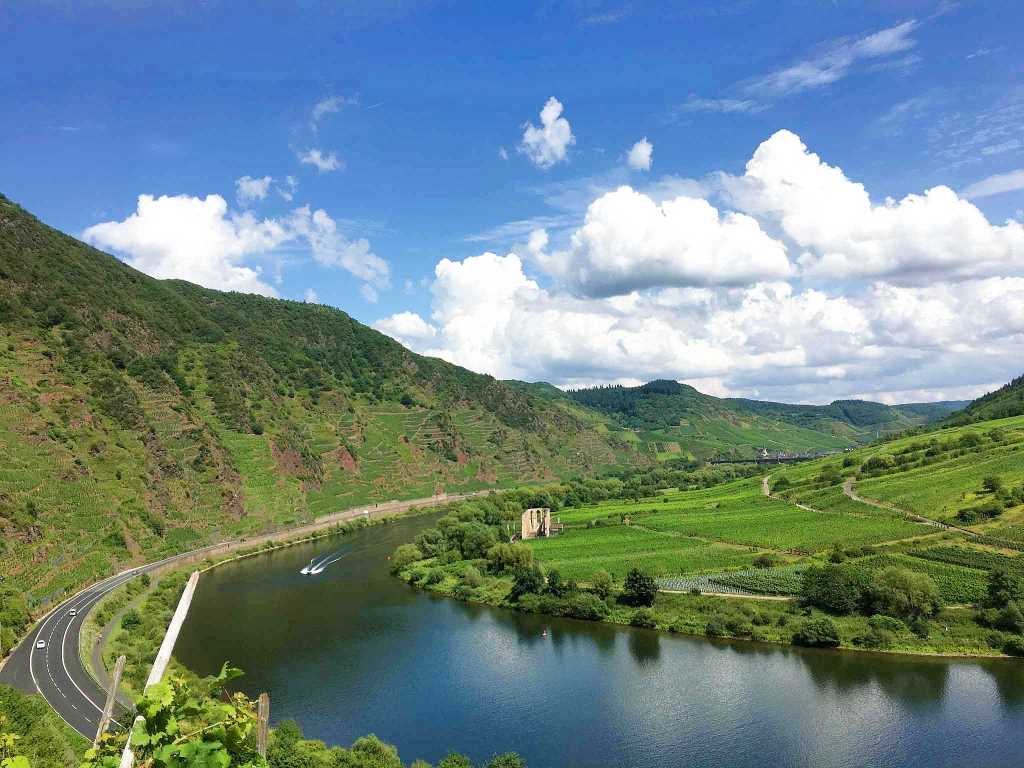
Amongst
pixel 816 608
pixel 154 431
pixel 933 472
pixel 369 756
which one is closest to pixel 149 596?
pixel 369 756

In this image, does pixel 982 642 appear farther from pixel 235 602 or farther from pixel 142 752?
pixel 235 602

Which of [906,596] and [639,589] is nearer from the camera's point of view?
[906,596]

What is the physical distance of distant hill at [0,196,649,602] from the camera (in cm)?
8000

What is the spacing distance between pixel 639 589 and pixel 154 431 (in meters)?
87.2

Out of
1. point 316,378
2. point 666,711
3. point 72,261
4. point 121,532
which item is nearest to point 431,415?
point 316,378

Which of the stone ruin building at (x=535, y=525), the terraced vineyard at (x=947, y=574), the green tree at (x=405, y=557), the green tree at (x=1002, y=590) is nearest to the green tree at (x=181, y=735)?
the green tree at (x=1002, y=590)

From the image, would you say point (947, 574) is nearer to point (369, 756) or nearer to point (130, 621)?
point (369, 756)

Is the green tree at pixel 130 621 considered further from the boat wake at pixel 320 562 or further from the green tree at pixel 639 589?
the green tree at pixel 639 589

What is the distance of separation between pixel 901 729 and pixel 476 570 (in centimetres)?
5208

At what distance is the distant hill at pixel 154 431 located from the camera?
262 ft

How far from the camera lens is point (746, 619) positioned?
5906 cm

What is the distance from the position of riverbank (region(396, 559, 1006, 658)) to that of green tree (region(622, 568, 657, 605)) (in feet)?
2.54

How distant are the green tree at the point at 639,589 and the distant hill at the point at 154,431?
60.3m

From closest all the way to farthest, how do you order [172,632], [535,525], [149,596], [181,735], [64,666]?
[181,735] → [64,666] → [172,632] → [149,596] → [535,525]
